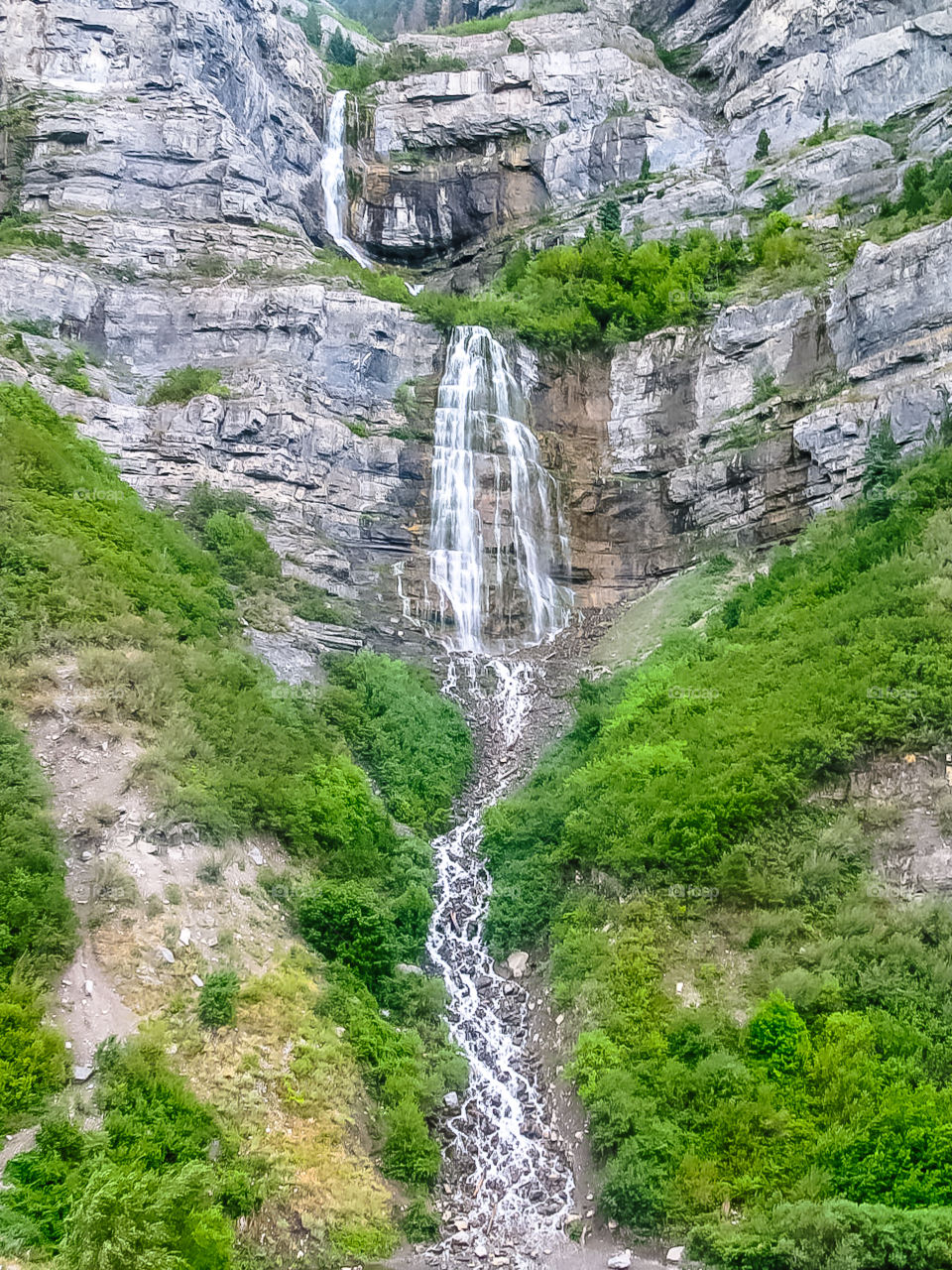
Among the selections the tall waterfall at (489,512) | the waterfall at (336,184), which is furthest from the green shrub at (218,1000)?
the waterfall at (336,184)

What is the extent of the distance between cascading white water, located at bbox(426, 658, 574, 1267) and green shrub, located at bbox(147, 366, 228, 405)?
15177 millimetres

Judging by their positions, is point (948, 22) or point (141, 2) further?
point (948, 22)

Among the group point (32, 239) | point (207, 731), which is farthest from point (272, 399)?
point (207, 731)

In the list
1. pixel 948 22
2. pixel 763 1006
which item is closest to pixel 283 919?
pixel 763 1006

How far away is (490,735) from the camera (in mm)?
22547

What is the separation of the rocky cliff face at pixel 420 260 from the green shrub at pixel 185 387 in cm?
52

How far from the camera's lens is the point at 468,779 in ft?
68.3

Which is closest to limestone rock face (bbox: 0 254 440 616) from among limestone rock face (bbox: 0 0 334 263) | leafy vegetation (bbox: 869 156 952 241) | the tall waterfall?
the tall waterfall

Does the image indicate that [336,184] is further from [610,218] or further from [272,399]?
[272,399]

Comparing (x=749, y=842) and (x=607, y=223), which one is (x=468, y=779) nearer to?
(x=749, y=842)

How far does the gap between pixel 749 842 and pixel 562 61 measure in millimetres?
45091

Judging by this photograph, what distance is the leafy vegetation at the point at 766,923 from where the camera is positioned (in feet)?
33.2

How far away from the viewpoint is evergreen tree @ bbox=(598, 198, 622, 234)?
38031mm

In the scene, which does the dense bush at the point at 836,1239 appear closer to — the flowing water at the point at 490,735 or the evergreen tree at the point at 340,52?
the flowing water at the point at 490,735
